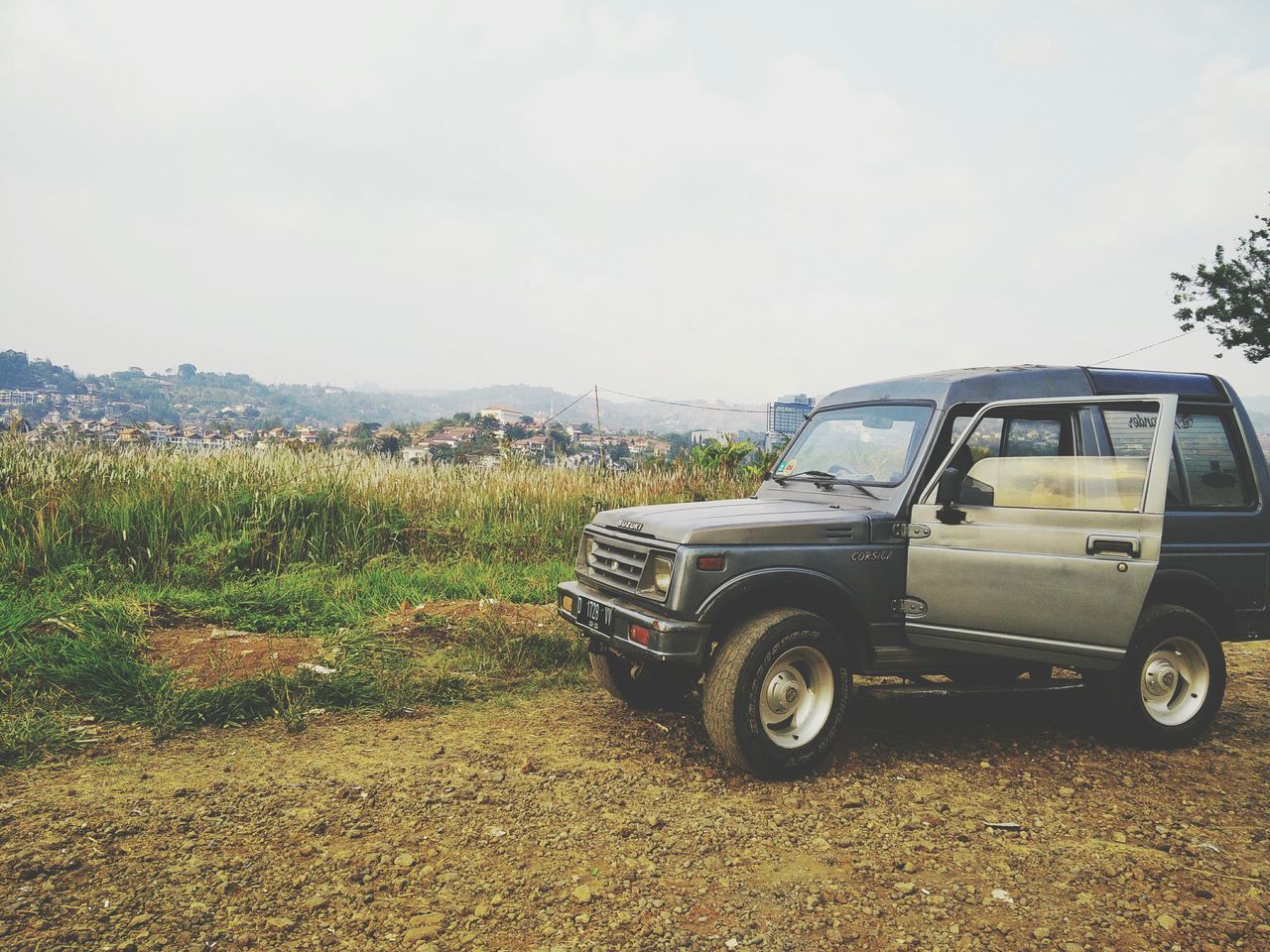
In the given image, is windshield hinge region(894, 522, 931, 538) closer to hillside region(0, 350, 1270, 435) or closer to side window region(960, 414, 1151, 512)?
side window region(960, 414, 1151, 512)

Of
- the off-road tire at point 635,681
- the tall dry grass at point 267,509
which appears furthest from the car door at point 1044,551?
the tall dry grass at point 267,509

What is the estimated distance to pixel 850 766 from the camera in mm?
4629

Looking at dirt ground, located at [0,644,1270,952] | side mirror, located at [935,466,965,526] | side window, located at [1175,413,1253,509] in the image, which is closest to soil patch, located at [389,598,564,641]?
dirt ground, located at [0,644,1270,952]

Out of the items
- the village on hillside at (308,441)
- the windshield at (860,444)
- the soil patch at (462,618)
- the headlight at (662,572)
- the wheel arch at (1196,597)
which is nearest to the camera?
the headlight at (662,572)

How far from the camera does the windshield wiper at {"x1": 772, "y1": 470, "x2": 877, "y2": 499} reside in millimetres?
5051

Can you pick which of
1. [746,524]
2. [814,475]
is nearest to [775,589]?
[746,524]

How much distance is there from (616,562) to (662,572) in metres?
0.49

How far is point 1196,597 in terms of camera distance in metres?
5.04

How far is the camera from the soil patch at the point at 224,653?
18.1 ft

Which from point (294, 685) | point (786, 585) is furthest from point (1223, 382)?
point (294, 685)

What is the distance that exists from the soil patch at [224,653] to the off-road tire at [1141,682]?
5.21 meters

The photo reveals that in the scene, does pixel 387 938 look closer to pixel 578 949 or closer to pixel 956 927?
pixel 578 949

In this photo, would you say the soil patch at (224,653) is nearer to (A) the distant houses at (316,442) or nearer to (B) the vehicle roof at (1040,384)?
(B) the vehicle roof at (1040,384)

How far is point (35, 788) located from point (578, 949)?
2.91 m
